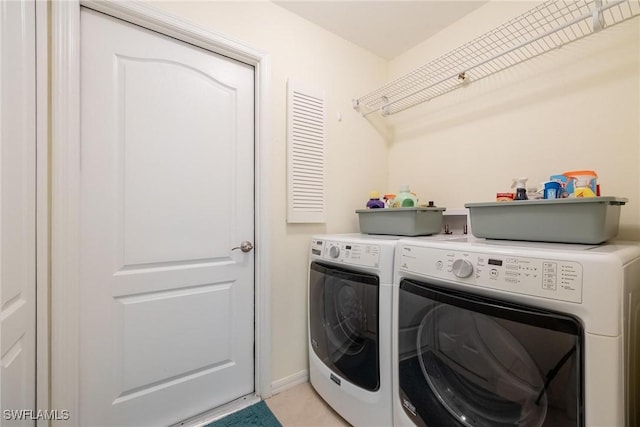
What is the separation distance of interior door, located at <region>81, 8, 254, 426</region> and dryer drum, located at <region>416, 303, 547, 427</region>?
41.0 inches

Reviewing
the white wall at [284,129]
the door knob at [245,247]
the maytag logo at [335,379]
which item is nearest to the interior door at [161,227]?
the door knob at [245,247]

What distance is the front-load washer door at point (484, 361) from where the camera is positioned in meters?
0.70

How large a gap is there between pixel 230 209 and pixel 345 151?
92 centimetres

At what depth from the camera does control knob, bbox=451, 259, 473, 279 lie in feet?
2.82

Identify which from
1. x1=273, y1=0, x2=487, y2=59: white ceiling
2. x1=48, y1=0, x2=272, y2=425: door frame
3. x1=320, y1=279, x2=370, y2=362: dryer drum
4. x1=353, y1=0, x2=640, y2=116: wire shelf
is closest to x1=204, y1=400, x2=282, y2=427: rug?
x1=320, y1=279, x2=370, y2=362: dryer drum

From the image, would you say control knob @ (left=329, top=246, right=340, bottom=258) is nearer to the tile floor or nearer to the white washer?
the white washer

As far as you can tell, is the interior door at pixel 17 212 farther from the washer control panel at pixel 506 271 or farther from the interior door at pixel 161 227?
the washer control panel at pixel 506 271

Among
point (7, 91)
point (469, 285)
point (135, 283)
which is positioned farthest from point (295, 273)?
point (7, 91)

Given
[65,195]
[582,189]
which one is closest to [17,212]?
[65,195]

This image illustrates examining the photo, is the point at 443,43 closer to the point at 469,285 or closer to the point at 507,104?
the point at 507,104

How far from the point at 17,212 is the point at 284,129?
1.23 metres

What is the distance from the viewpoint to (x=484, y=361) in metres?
0.85

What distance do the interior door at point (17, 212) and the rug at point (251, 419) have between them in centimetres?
77

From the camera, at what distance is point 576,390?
0.67 metres
